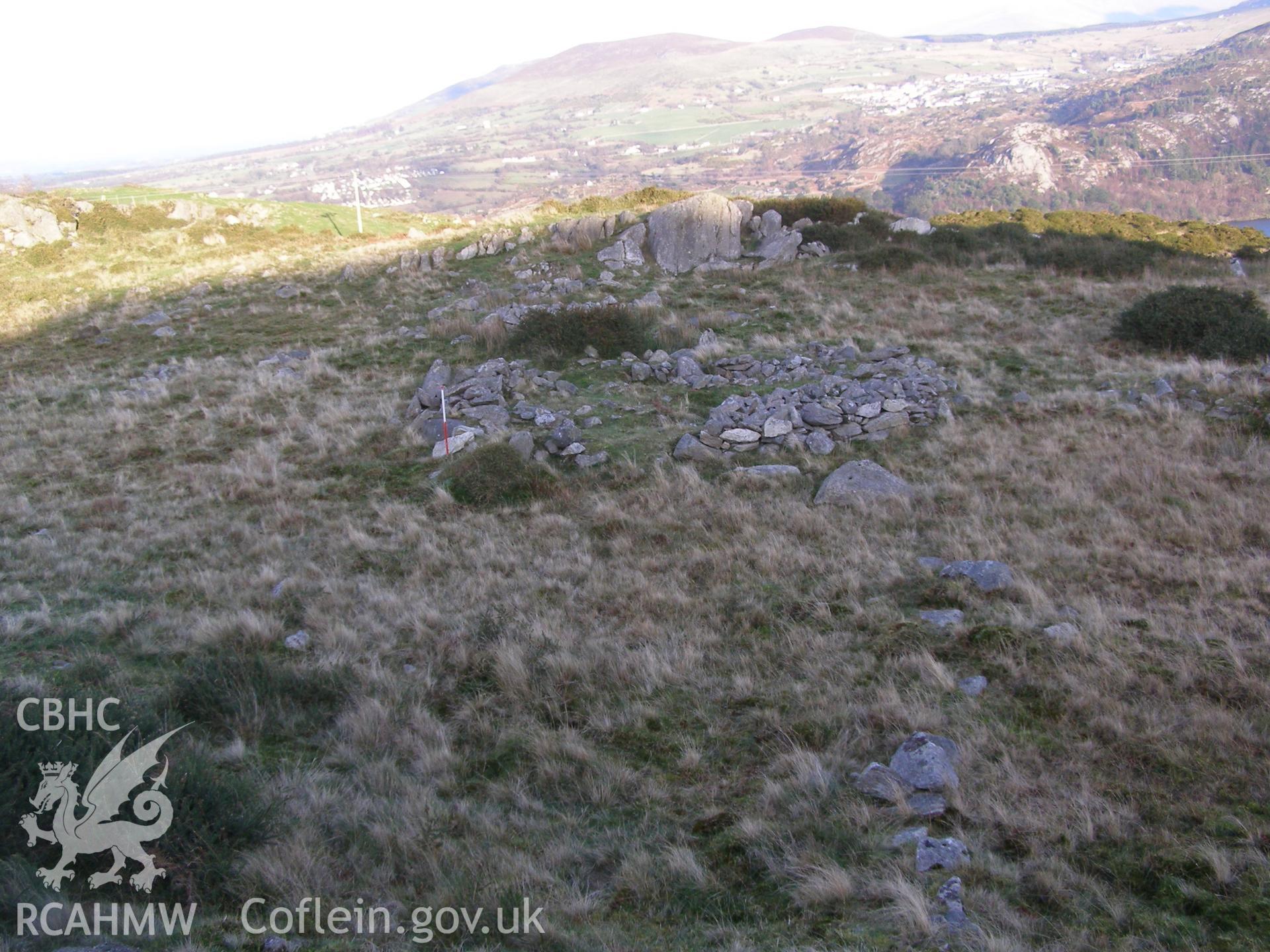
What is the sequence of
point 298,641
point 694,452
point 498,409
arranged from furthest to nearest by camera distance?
point 498,409, point 694,452, point 298,641

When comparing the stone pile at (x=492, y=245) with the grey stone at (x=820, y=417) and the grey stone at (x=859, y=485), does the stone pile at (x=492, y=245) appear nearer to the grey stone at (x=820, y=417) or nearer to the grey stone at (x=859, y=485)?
the grey stone at (x=820, y=417)

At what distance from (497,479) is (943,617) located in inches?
229

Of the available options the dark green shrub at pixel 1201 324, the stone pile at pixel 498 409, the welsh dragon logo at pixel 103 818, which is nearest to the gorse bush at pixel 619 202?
the stone pile at pixel 498 409

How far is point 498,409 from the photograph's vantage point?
39.4 feet

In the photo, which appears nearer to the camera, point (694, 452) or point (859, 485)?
point (859, 485)

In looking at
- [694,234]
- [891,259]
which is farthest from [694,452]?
[694,234]

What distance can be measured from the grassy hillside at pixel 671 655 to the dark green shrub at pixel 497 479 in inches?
6.9

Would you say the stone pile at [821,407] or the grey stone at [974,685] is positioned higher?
the stone pile at [821,407]

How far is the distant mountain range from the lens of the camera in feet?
187

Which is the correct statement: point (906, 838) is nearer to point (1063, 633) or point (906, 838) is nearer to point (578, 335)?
point (1063, 633)

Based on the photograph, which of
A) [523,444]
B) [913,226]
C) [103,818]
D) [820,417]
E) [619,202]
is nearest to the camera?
[103,818]

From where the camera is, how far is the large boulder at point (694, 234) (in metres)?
21.7

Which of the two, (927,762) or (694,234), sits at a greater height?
(694,234)

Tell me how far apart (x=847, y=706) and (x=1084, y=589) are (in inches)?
115
